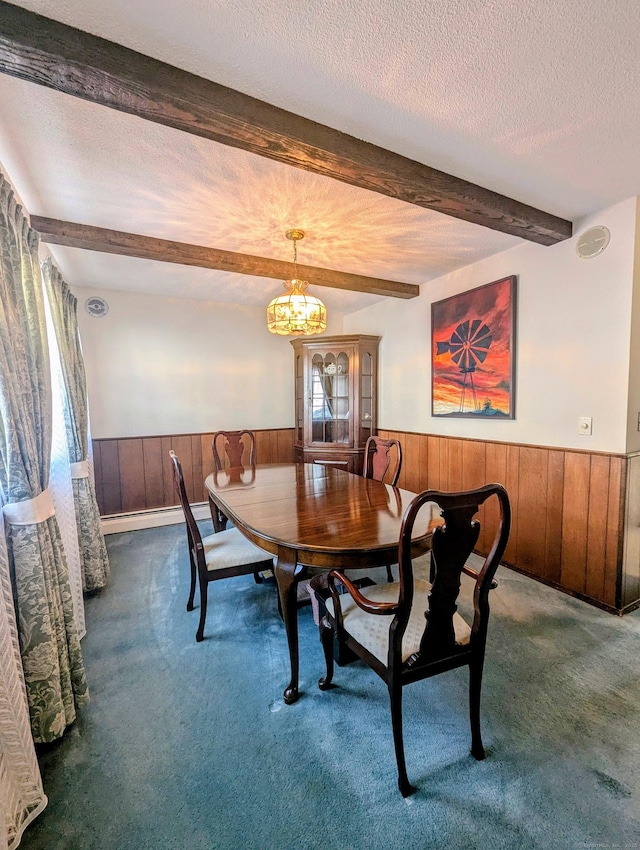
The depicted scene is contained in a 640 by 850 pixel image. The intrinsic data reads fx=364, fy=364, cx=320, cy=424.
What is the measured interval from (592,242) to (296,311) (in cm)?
191

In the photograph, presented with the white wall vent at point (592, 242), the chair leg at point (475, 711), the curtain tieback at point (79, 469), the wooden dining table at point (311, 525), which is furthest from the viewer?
the curtain tieback at point (79, 469)

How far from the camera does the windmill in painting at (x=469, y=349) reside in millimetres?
3000

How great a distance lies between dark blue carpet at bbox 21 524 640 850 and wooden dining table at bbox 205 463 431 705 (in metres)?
0.28

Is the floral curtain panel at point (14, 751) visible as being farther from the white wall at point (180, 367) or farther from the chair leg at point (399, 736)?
the white wall at point (180, 367)

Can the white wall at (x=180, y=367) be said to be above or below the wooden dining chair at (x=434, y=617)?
above

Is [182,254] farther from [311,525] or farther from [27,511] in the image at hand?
[311,525]

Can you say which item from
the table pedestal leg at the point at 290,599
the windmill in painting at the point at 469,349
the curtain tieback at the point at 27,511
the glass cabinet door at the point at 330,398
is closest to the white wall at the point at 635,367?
the windmill in painting at the point at 469,349

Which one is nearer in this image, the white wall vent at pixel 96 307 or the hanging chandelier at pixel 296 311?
the hanging chandelier at pixel 296 311

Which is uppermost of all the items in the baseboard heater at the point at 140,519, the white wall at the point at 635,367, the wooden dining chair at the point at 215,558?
the white wall at the point at 635,367

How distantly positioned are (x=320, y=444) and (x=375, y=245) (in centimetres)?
234

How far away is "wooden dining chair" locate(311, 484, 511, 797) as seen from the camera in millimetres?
1145

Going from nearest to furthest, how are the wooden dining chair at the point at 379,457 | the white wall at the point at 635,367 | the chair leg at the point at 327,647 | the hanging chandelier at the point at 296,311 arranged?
the chair leg at the point at 327,647 < the white wall at the point at 635,367 < the hanging chandelier at the point at 296,311 < the wooden dining chair at the point at 379,457

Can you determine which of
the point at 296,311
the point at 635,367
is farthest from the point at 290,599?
the point at 635,367

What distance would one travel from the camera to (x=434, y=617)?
4.04 feet
